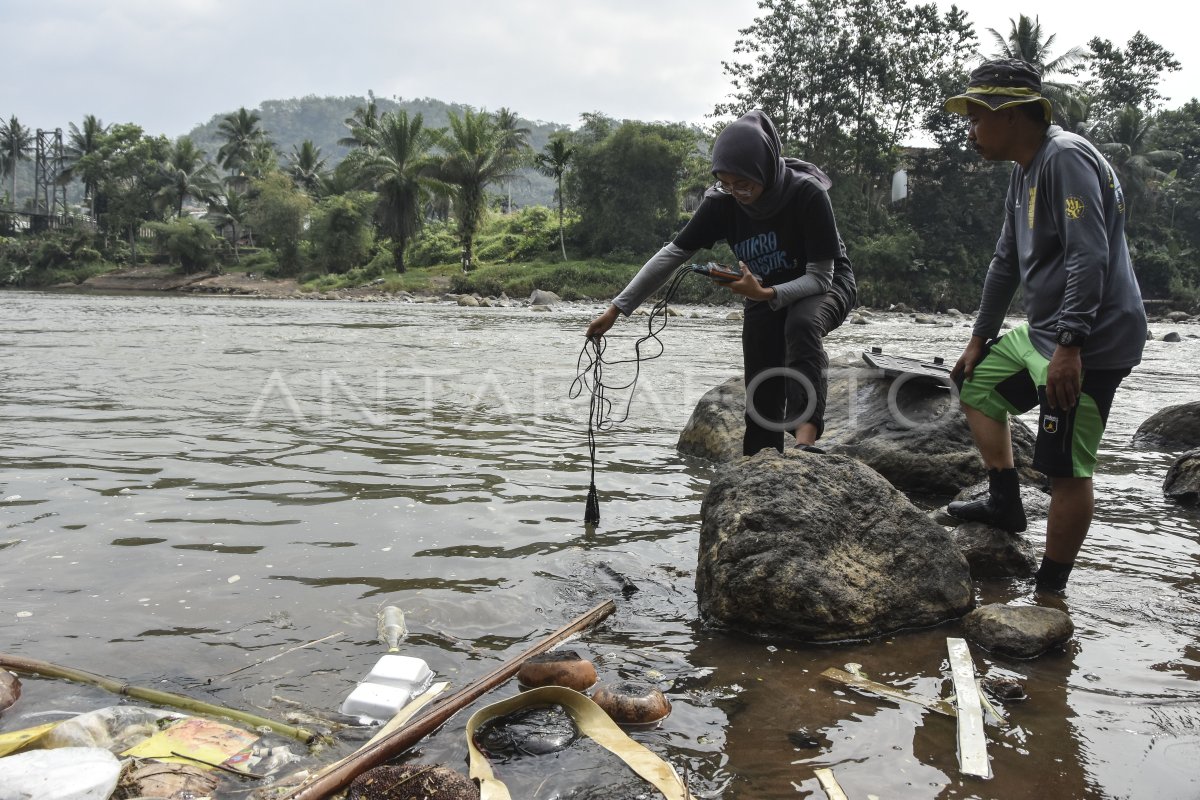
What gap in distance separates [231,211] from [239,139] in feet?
39.2

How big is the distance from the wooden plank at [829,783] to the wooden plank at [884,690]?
53 cm

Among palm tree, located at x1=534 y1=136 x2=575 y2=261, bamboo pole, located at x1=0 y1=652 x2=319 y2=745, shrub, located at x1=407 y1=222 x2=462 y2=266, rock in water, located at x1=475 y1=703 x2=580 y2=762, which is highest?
palm tree, located at x1=534 y1=136 x2=575 y2=261

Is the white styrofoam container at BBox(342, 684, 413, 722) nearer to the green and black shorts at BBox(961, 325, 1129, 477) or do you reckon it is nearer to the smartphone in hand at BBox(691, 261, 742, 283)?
the smartphone in hand at BBox(691, 261, 742, 283)

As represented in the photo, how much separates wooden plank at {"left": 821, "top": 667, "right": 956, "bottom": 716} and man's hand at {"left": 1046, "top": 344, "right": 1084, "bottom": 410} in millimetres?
1285

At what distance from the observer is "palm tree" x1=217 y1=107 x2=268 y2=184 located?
71.2 metres

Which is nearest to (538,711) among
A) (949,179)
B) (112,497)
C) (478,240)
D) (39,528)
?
(39,528)

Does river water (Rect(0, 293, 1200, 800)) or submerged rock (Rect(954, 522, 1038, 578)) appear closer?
river water (Rect(0, 293, 1200, 800))

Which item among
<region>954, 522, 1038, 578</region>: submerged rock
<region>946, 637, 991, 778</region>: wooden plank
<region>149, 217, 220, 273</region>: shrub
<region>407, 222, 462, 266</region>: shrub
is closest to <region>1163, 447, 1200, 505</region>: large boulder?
<region>954, 522, 1038, 578</region>: submerged rock

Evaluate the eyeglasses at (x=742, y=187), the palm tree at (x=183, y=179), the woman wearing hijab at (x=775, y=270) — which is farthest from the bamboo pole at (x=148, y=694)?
the palm tree at (x=183, y=179)

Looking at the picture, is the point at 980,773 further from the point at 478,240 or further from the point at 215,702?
the point at 478,240

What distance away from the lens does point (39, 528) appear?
414 cm

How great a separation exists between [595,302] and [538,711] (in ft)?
124

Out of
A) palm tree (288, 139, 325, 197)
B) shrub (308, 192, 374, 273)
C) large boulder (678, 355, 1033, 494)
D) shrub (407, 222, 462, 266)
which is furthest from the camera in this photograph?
palm tree (288, 139, 325, 197)

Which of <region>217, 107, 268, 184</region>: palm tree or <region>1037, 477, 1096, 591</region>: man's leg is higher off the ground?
<region>217, 107, 268, 184</region>: palm tree
